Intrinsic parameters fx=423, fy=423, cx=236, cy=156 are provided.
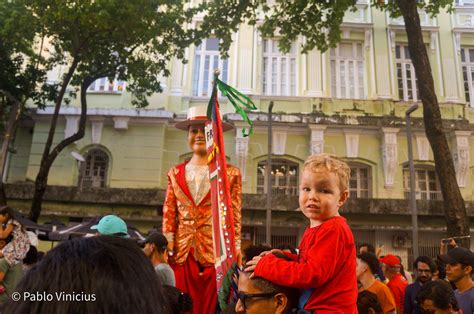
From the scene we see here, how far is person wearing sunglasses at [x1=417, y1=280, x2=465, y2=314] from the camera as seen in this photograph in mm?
3330

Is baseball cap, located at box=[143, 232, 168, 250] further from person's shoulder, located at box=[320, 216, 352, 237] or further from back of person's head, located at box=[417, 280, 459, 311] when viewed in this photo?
back of person's head, located at box=[417, 280, 459, 311]

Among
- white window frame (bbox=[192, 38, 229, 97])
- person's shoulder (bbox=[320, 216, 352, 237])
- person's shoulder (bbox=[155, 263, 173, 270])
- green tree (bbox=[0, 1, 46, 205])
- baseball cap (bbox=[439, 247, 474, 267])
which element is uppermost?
white window frame (bbox=[192, 38, 229, 97])

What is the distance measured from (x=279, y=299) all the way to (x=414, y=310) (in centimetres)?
333

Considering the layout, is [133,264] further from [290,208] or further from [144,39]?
[290,208]

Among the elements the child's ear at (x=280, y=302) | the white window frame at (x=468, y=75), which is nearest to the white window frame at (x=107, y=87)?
the white window frame at (x=468, y=75)

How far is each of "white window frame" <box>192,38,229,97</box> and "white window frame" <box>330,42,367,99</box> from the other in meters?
3.83

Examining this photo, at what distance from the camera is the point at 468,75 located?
1538 centimetres

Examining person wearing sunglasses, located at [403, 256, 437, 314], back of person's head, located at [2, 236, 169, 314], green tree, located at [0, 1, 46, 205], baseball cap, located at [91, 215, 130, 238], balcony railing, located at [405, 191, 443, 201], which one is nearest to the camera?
back of person's head, located at [2, 236, 169, 314]

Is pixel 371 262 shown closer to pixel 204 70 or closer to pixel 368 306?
pixel 368 306

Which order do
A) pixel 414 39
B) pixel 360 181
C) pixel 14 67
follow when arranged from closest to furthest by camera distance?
pixel 414 39 → pixel 14 67 → pixel 360 181

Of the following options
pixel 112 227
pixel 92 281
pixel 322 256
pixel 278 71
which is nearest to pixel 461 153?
pixel 278 71

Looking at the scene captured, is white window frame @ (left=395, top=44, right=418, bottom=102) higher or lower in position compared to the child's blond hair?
higher

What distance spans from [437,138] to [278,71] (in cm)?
814

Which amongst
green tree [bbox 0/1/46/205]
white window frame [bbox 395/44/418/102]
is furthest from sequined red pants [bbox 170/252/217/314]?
white window frame [bbox 395/44/418/102]
